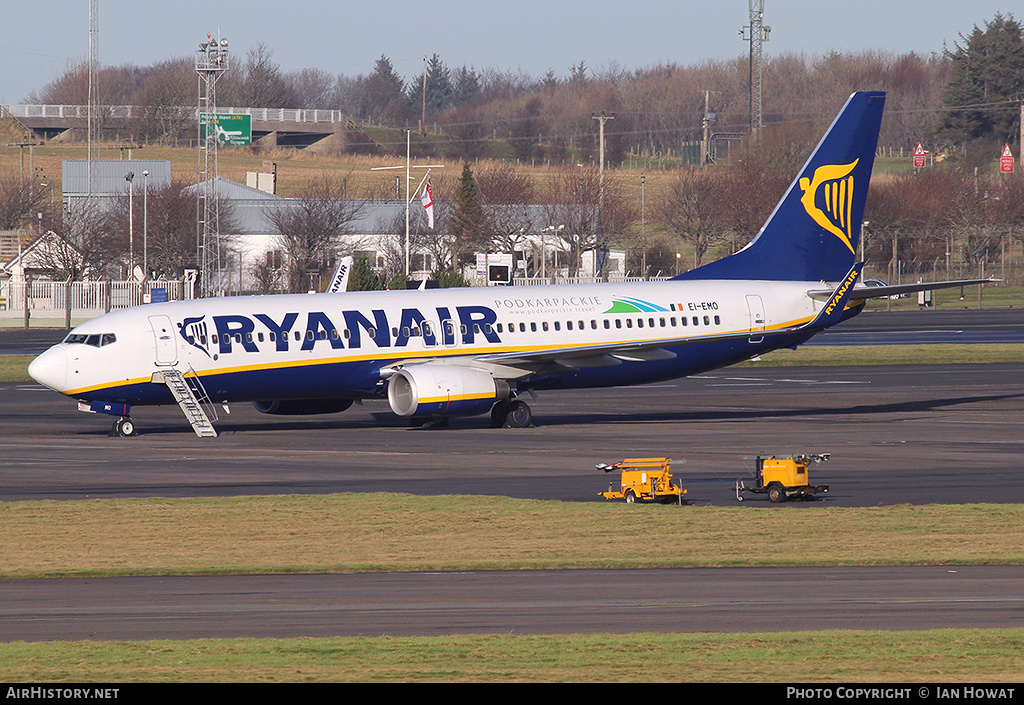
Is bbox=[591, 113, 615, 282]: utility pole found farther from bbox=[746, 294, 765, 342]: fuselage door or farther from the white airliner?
bbox=[746, 294, 765, 342]: fuselage door

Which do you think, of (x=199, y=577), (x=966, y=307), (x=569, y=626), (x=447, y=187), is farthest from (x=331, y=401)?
(x=447, y=187)

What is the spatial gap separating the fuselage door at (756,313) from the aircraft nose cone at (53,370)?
21747mm

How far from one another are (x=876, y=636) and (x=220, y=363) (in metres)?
27.6

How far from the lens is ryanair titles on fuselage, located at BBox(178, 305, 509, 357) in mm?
39125

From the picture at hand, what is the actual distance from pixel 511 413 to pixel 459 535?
738 inches

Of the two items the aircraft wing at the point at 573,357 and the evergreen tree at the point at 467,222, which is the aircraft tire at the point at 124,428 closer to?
the aircraft wing at the point at 573,357

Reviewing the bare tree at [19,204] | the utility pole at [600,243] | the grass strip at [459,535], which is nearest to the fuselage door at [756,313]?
the grass strip at [459,535]

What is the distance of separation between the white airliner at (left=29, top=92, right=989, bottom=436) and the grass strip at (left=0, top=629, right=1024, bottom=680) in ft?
80.5

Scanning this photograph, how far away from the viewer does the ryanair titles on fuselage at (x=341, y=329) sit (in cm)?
3912

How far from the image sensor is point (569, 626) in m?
15.6

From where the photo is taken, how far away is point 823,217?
152 feet

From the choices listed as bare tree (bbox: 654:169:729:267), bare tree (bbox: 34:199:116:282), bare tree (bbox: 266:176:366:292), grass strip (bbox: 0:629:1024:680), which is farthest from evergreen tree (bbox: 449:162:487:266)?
grass strip (bbox: 0:629:1024:680)

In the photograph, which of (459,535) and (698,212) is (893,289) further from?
(698,212)

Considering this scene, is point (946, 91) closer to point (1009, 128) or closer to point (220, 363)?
point (1009, 128)
